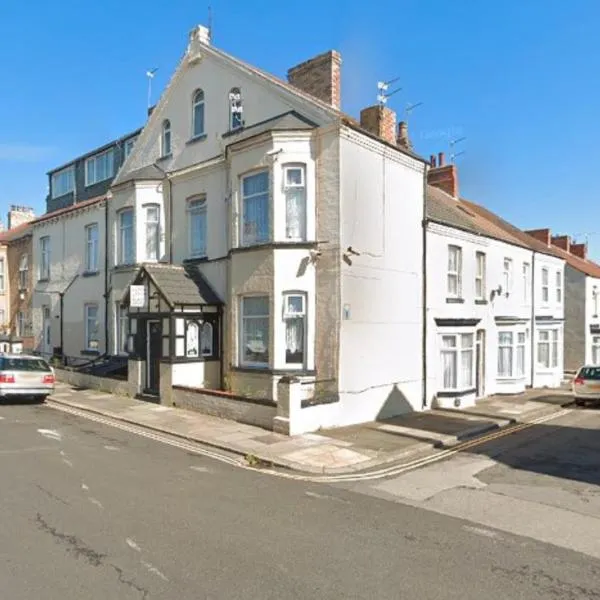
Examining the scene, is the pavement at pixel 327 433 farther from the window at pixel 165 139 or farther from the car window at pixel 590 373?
the window at pixel 165 139

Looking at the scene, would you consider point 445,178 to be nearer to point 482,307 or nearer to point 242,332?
point 482,307

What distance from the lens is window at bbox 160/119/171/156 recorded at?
19.4m

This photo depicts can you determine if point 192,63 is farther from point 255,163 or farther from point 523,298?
point 523,298

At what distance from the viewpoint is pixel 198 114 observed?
1817 centimetres

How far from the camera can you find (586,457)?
10859mm

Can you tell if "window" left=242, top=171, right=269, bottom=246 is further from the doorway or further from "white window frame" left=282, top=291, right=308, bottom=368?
the doorway

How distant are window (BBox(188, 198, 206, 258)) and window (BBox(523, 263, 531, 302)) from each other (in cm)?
1612

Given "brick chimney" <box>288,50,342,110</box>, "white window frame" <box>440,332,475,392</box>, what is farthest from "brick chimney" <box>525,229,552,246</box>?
"brick chimney" <box>288,50,342,110</box>

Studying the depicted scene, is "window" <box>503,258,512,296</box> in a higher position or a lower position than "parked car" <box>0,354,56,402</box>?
higher

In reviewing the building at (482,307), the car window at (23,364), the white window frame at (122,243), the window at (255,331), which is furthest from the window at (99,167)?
the building at (482,307)

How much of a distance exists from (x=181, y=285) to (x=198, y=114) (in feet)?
21.5

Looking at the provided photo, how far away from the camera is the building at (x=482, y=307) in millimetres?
17609

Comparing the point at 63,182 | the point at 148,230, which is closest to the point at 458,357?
the point at 148,230

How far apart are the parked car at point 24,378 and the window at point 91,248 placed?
25.0ft
